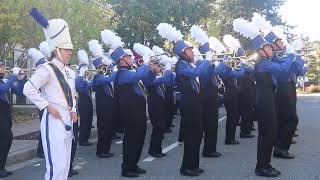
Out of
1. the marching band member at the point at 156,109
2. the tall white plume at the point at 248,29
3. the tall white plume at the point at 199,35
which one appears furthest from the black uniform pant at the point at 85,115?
the tall white plume at the point at 248,29

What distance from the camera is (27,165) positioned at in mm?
10242

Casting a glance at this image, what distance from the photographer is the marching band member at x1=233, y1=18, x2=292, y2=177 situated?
8.35 meters

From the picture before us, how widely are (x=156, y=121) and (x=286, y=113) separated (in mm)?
2625

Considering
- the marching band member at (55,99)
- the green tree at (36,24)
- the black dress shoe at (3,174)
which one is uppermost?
the green tree at (36,24)

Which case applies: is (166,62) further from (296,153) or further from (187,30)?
(187,30)

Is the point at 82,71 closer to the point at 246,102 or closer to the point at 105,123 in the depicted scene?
the point at 105,123

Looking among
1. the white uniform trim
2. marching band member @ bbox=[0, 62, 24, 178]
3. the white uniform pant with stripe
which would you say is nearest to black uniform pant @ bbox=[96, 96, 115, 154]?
marching band member @ bbox=[0, 62, 24, 178]

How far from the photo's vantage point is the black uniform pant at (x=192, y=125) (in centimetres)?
873

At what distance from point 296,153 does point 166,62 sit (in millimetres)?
3219

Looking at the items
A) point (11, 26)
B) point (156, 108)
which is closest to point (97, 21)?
point (11, 26)

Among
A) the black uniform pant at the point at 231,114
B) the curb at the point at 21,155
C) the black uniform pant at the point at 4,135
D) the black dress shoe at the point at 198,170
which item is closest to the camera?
the black dress shoe at the point at 198,170

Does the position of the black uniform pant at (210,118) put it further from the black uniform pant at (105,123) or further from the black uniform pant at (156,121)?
the black uniform pant at (105,123)

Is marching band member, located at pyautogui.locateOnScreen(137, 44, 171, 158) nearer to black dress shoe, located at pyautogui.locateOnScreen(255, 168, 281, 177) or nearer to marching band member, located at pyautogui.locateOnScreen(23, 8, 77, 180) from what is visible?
black dress shoe, located at pyautogui.locateOnScreen(255, 168, 281, 177)

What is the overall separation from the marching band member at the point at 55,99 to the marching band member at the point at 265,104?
3520 millimetres
